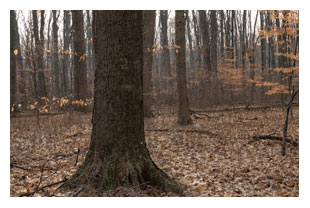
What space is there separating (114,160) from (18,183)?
1942 mm

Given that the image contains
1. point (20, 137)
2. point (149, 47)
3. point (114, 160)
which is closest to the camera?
point (114, 160)

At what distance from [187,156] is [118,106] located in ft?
10.3

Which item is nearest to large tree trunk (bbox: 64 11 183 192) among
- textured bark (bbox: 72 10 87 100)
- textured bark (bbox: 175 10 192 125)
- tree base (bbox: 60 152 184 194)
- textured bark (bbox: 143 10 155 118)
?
tree base (bbox: 60 152 184 194)

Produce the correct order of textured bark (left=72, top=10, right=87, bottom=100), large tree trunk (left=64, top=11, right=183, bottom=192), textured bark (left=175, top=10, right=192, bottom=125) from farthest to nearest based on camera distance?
textured bark (left=72, top=10, right=87, bottom=100)
textured bark (left=175, top=10, right=192, bottom=125)
large tree trunk (left=64, top=11, right=183, bottom=192)

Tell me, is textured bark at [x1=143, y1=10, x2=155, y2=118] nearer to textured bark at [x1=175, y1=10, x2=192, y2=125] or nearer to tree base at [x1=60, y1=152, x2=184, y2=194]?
textured bark at [x1=175, y1=10, x2=192, y2=125]

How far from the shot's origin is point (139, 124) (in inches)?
145

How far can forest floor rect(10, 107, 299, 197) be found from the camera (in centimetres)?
414

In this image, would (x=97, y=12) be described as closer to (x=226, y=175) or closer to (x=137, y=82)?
(x=137, y=82)

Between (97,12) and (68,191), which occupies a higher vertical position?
(97,12)

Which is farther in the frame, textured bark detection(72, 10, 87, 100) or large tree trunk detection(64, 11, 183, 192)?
textured bark detection(72, 10, 87, 100)

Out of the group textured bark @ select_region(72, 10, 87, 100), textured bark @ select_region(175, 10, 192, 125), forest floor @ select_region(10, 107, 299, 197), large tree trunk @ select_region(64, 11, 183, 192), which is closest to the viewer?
large tree trunk @ select_region(64, 11, 183, 192)

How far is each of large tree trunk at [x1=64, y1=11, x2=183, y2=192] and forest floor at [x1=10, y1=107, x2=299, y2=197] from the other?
0.21 m

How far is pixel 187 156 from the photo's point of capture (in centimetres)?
616
